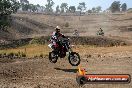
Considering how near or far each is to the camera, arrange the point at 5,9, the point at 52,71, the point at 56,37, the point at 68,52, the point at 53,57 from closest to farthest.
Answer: the point at 52,71 → the point at 68,52 → the point at 56,37 → the point at 53,57 → the point at 5,9

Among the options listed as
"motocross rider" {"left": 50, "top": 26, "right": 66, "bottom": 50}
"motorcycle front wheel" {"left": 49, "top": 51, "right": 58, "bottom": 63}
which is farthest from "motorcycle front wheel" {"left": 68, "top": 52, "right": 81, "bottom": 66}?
"motorcycle front wheel" {"left": 49, "top": 51, "right": 58, "bottom": 63}

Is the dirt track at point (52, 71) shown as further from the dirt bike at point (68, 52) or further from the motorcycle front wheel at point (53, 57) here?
the dirt bike at point (68, 52)

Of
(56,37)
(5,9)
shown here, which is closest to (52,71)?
(56,37)

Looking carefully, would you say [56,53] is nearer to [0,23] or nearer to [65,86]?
[65,86]

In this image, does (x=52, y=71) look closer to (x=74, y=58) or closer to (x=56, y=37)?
(x=74, y=58)

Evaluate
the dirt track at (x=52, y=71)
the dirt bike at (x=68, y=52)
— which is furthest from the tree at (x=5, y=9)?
the dirt bike at (x=68, y=52)

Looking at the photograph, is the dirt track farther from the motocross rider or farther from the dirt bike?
the motocross rider

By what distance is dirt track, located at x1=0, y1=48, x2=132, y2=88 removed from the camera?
1386cm

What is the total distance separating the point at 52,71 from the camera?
56.4 feet

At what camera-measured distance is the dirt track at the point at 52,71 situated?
13.9 metres

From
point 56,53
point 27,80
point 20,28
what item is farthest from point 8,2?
point 20,28

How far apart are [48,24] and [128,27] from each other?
86.0 feet

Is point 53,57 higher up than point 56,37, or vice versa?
point 56,37

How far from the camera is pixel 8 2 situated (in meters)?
45.7
